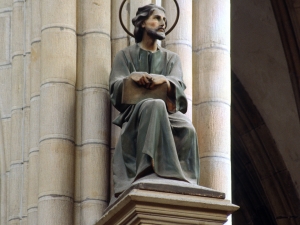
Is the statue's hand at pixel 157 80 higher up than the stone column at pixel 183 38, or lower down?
lower down

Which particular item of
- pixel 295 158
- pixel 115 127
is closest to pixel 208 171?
pixel 115 127

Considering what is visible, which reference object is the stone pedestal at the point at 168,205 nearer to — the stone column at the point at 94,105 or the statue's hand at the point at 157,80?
the statue's hand at the point at 157,80

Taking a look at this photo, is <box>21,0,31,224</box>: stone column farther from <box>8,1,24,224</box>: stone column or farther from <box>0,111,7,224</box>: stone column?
<box>0,111,7,224</box>: stone column

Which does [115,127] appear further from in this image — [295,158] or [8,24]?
[295,158]

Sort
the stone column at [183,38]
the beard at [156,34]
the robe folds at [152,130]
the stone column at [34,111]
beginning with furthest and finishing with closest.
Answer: the stone column at [183,38], the stone column at [34,111], the beard at [156,34], the robe folds at [152,130]

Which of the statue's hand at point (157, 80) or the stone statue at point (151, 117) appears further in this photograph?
Answer: the statue's hand at point (157, 80)

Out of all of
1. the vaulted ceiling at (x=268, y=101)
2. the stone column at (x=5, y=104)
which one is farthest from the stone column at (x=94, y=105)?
the vaulted ceiling at (x=268, y=101)

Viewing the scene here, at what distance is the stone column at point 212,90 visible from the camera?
8477 mm

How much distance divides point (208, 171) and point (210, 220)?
3.68 ft

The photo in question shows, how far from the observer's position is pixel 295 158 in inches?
535

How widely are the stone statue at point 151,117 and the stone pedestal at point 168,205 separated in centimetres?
15

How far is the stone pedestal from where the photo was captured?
23.8ft

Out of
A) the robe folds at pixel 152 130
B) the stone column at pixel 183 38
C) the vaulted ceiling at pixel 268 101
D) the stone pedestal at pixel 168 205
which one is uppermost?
the vaulted ceiling at pixel 268 101

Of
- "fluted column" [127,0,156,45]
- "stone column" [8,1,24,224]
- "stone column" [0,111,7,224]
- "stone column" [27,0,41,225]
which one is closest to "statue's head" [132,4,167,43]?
"fluted column" [127,0,156,45]
